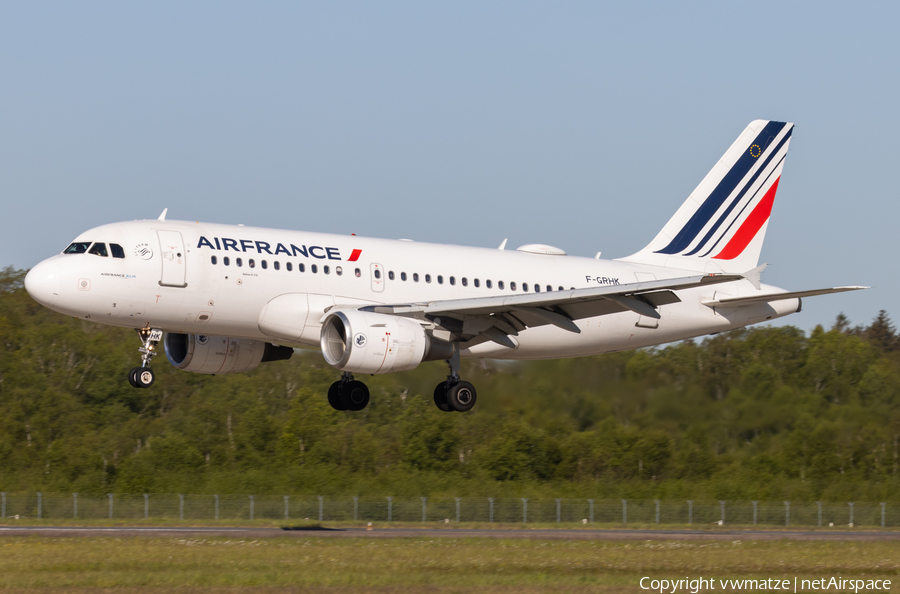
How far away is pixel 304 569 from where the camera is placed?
25.9 meters

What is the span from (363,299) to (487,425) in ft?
72.1

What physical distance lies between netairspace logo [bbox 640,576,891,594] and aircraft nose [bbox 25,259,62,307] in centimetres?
1574

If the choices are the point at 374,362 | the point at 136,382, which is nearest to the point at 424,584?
the point at 374,362

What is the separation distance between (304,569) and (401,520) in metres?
22.9

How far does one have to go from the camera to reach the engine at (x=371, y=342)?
98.6 feet

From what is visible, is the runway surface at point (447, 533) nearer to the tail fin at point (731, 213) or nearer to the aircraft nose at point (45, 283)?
the tail fin at point (731, 213)

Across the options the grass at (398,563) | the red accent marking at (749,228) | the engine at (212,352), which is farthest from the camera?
the red accent marking at (749,228)

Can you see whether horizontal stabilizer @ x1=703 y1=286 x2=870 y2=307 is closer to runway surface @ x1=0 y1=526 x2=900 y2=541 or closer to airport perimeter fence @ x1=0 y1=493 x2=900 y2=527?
runway surface @ x1=0 y1=526 x2=900 y2=541

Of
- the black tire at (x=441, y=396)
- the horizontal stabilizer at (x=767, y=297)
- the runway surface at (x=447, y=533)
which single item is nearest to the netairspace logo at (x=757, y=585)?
the horizontal stabilizer at (x=767, y=297)

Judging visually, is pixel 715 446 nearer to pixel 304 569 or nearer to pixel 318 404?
pixel 304 569

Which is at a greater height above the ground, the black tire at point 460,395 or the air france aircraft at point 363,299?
the air france aircraft at point 363,299

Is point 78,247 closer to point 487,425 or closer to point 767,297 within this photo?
point 767,297

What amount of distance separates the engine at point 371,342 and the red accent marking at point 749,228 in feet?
45.4

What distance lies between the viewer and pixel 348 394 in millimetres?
34781
